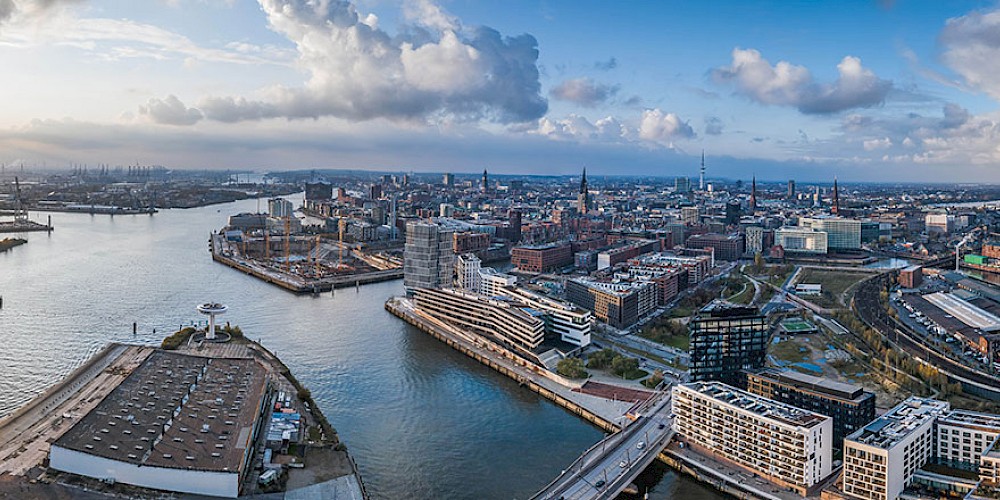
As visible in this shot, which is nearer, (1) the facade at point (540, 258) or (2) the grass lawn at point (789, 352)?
(2) the grass lawn at point (789, 352)

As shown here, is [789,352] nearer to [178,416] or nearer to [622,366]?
[622,366]

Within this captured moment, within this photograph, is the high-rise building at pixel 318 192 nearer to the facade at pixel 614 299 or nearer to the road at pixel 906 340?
the facade at pixel 614 299

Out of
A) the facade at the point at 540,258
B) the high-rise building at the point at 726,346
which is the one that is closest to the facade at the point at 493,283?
the facade at the point at 540,258

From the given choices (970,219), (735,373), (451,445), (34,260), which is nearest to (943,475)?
(735,373)

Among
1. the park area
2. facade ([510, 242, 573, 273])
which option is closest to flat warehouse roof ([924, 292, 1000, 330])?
the park area

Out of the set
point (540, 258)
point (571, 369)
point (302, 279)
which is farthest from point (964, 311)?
point (302, 279)

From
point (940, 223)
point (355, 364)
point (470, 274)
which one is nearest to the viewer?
point (355, 364)
